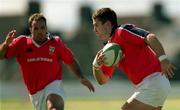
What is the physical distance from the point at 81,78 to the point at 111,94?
64.1ft

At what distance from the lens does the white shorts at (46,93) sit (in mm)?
13828

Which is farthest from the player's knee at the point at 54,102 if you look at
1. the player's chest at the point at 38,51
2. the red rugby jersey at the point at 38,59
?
the player's chest at the point at 38,51

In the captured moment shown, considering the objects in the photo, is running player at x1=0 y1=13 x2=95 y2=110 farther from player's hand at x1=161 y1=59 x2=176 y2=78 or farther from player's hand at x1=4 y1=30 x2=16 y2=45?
player's hand at x1=161 y1=59 x2=176 y2=78

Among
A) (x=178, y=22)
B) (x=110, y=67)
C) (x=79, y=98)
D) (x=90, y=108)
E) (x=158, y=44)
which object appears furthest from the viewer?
(x=178, y=22)

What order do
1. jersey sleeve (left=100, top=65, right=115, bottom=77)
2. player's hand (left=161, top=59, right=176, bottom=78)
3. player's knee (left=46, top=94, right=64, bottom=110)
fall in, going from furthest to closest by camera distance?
player's knee (left=46, top=94, right=64, bottom=110) → jersey sleeve (left=100, top=65, right=115, bottom=77) → player's hand (left=161, top=59, right=176, bottom=78)

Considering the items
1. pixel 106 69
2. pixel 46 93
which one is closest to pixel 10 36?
pixel 46 93

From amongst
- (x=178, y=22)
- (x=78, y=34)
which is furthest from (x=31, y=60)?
(x=178, y=22)

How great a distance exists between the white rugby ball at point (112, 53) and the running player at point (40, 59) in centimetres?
202

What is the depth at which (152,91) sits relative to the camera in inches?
461

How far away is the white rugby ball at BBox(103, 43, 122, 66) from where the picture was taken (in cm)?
1173

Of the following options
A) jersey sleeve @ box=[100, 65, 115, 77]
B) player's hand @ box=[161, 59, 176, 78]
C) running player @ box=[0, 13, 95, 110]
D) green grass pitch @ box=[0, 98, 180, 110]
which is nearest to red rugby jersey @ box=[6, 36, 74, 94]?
running player @ box=[0, 13, 95, 110]

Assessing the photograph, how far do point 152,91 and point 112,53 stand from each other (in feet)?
2.46

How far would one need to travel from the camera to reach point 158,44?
11312 mm

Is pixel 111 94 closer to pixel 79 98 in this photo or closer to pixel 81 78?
pixel 79 98
